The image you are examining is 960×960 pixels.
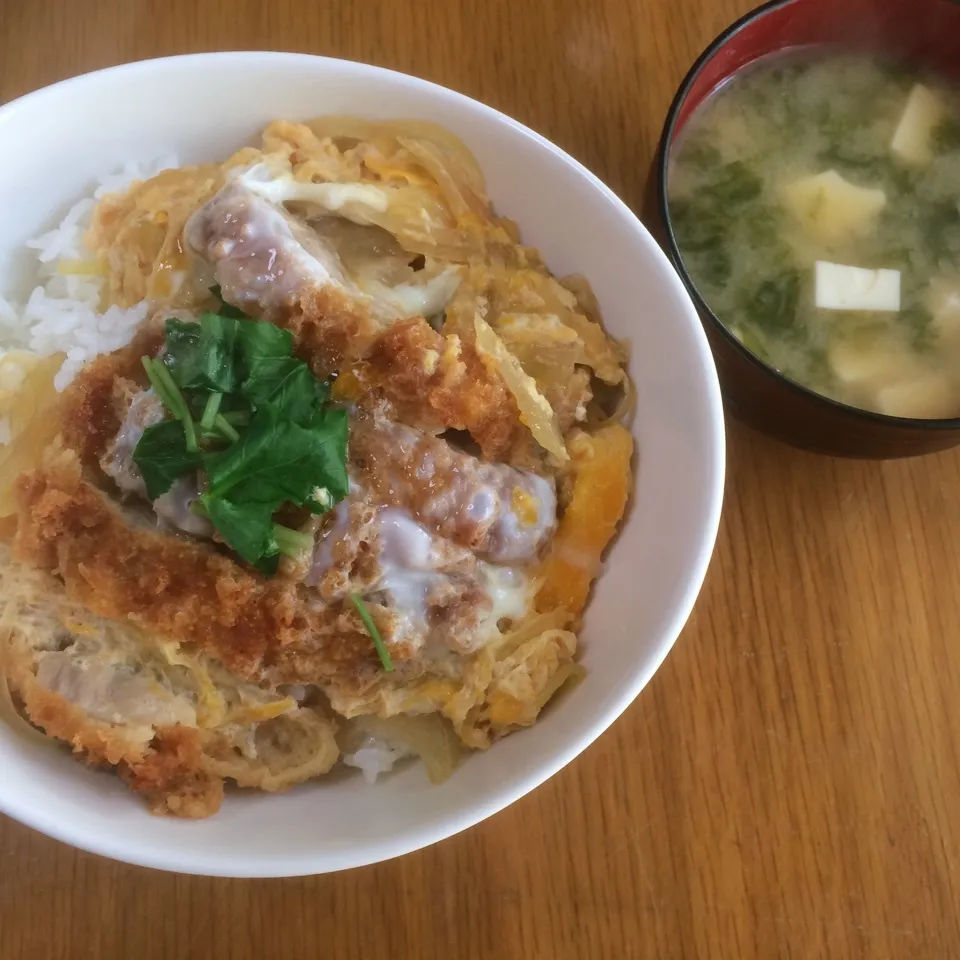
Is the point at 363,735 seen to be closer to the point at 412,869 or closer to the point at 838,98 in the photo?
the point at 412,869

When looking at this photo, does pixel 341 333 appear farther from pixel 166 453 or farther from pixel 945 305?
pixel 945 305

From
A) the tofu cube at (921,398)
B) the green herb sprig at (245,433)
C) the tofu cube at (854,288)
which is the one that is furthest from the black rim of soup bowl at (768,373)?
the green herb sprig at (245,433)

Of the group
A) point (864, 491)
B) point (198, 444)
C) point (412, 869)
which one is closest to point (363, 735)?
point (412, 869)

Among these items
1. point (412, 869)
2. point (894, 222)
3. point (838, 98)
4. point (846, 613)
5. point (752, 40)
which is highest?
point (752, 40)

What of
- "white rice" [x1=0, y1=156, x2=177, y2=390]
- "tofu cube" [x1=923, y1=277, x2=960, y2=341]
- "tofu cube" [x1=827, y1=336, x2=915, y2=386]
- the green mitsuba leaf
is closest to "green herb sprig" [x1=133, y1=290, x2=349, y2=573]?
the green mitsuba leaf

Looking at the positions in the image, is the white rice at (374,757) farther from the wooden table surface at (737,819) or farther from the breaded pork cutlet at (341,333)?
the breaded pork cutlet at (341,333)

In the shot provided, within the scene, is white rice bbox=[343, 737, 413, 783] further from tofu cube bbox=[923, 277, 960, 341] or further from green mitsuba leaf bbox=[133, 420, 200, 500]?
tofu cube bbox=[923, 277, 960, 341]
